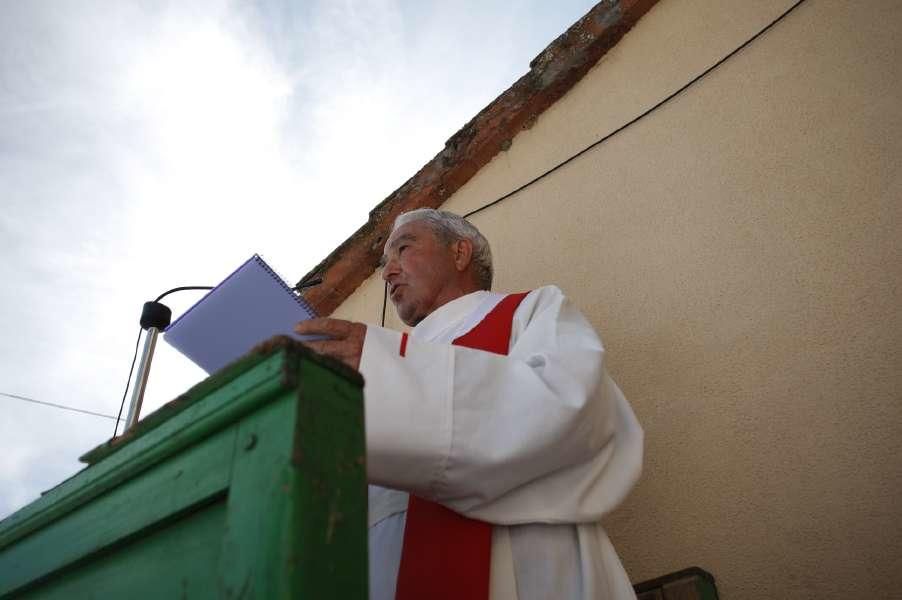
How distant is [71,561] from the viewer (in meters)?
0.90

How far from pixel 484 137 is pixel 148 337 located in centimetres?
185

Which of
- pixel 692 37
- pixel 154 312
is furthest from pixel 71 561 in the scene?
pixel 692 37

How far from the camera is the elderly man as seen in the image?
1.20 meters

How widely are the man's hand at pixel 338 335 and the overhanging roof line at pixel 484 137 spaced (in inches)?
60.7

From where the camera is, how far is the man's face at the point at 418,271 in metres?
2.47

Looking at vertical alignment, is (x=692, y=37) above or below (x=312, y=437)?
above

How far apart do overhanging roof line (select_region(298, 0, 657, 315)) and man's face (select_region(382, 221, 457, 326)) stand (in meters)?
0.51

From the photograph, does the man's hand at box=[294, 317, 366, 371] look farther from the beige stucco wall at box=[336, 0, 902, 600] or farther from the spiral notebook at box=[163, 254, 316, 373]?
the beige stucco wall at box=[336, 0, 902, 600]

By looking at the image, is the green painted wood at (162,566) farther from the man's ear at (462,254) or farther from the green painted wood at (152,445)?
the man's ear at (462,254)

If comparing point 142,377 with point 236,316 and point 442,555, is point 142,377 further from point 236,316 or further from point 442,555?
point 442,555

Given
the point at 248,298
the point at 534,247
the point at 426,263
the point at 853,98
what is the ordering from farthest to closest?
the point at 534,247 → the point at 426,263 → the point at 853,98 → the point at 248,298

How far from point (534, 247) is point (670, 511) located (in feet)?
4.33

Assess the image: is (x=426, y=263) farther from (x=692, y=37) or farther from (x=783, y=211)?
(x=692, y=37)

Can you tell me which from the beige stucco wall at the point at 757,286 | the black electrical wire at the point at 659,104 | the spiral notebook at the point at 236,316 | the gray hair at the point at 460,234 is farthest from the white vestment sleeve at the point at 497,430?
the black electrical wire at the point at 659,104
